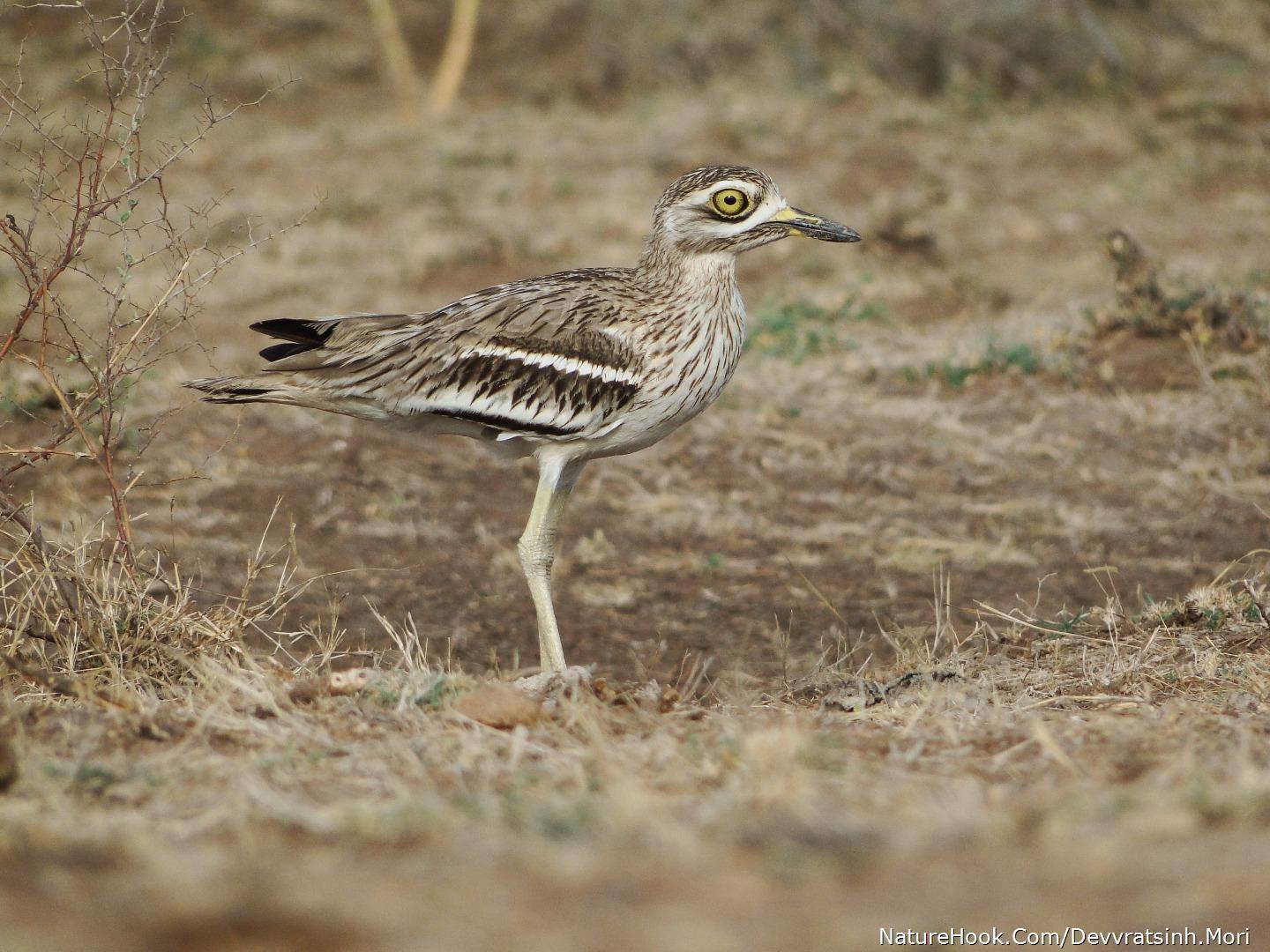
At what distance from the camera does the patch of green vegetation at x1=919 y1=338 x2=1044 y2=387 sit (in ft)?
25.6

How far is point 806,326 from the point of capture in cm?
896

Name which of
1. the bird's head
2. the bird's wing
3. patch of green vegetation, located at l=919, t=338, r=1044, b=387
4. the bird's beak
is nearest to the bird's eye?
the bird's head

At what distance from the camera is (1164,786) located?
108 inches

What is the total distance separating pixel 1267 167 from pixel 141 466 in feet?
32.5

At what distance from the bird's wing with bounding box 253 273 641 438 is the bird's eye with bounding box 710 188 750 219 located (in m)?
0.48

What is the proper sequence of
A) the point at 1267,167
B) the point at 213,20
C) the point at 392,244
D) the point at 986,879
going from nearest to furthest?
the point at 986,879, the point at 392,244, the point at 1267,167, the point at 213,20

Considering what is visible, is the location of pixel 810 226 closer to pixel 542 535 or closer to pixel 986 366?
pixel 542 535

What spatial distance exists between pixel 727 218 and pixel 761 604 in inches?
61.6

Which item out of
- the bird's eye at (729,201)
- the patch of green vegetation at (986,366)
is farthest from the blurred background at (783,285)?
the bird's eye at (729,201)

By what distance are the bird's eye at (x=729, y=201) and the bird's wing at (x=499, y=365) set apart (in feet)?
1.58

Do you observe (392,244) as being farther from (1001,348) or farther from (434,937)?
(434,937)

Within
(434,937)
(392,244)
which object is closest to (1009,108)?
(392,244)

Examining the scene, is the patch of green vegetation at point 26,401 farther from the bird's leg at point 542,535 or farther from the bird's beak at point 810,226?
the bird's beak at point 810,226

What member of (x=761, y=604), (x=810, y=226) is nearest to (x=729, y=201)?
(x=810, y=226)
